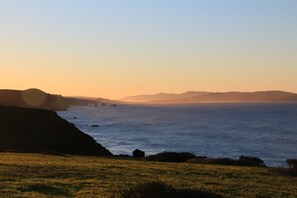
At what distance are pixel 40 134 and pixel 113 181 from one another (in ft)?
156

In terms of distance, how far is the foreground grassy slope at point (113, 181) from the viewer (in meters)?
18.4

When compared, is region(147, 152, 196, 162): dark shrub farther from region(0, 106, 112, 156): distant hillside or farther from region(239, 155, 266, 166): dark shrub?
region(0, 106, 112, 156): distant hillside

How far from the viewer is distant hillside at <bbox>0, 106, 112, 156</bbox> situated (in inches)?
2415

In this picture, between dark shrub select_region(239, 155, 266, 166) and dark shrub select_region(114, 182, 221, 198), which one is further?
dark shrub select_region(239, 155, 266, 166)

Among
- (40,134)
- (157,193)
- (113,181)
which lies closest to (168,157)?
(113,181)

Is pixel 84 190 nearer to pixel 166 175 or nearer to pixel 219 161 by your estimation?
pixel 166 175

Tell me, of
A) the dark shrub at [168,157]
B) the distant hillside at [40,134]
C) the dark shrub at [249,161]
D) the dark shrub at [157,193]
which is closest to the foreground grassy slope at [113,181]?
the dark shrub at [157,193]

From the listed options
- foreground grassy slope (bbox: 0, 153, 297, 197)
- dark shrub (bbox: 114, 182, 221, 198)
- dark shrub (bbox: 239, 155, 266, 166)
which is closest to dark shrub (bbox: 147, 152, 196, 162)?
dark shrub (bbox: 239, 155, 266, 166)

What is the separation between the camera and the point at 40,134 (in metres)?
66.7

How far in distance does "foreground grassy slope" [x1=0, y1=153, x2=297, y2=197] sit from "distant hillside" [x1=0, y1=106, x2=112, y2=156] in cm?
3411

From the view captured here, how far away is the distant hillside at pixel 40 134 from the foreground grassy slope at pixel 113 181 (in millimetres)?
34113

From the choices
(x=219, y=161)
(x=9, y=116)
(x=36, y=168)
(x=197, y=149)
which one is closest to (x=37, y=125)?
(x=9, y=116)

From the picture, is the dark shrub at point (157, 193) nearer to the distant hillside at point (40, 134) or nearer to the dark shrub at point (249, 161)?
the dark shrub at point (249, 161)

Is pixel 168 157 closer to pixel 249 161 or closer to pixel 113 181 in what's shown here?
pixel 249 161
